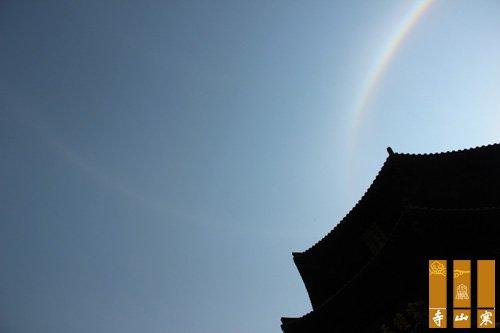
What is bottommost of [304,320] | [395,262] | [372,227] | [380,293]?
[304,320]

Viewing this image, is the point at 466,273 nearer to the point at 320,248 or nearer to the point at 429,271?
the point at 429,271

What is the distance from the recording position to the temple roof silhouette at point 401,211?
362 inches

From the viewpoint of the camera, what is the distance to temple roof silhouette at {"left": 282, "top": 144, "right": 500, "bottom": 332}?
9188mm

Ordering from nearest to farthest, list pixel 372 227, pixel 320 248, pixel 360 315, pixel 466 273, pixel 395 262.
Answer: pixel 466 273 → pixel 395 262 → pixel 360 315 → pixel 372 227 → pixel 320 248

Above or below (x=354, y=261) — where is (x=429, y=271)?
below

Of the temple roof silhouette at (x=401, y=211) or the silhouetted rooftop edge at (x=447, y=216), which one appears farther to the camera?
the temple roof silhouette at (x=401, y=211)

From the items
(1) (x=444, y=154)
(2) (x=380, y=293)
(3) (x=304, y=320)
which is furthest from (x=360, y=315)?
(1) (x=444, y=154)

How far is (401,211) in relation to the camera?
11.9 metres

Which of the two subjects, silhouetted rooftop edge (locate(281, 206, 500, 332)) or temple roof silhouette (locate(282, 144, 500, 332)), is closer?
silhouetted rooftop edge (locate(281, 206, 500, 332))

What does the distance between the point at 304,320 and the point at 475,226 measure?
6.18m

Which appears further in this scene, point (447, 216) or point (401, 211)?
point (401, 211)

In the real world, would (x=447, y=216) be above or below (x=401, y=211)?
below

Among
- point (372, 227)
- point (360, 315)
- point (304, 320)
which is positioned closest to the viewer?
point (360, 315)

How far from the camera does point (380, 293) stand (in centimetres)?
1031
